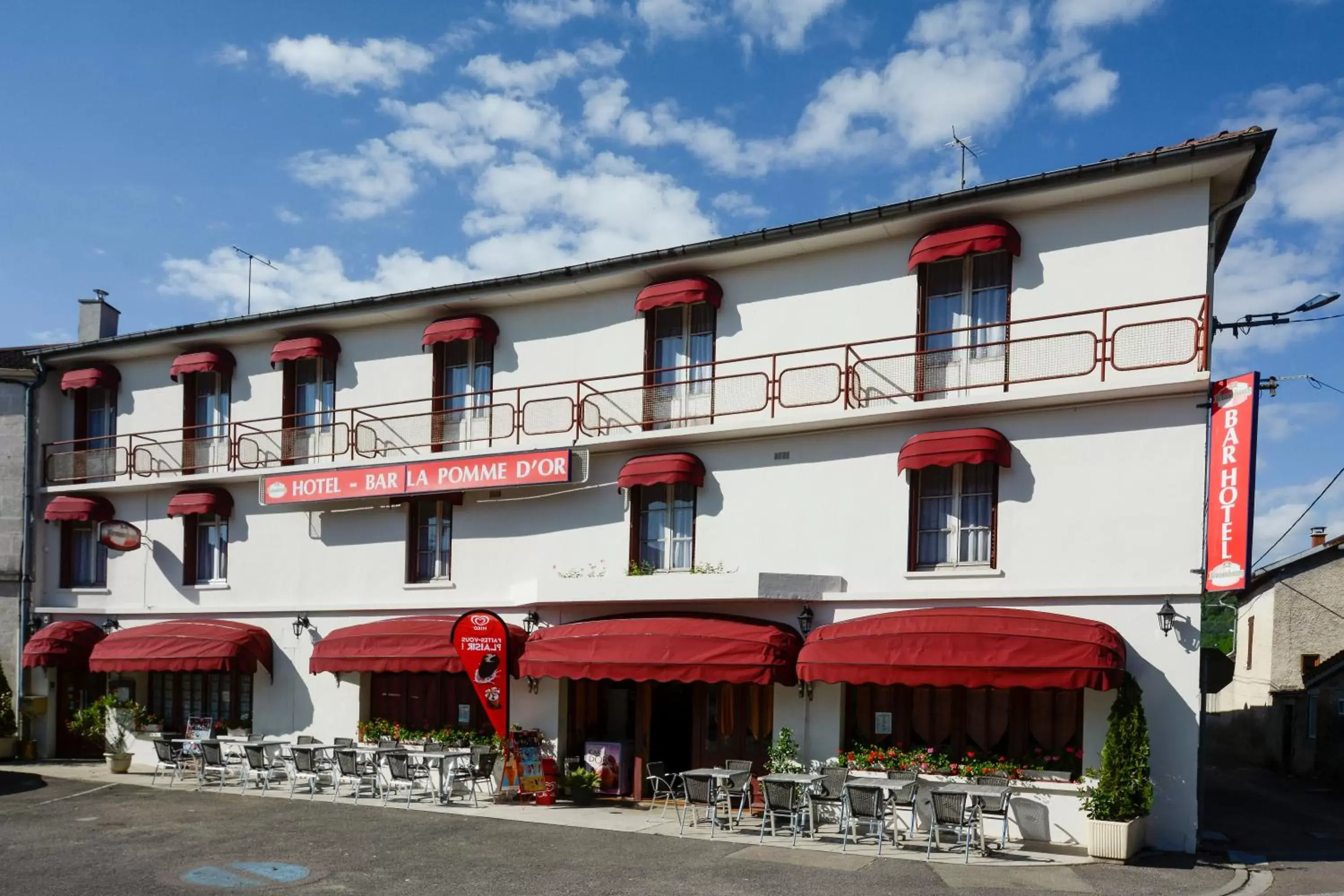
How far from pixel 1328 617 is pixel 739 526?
2290cm

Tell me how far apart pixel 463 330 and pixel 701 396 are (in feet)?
17.7

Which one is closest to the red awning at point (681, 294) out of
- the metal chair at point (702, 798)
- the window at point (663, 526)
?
the window at point (663, 526)

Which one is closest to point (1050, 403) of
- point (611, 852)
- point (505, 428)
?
point (611, 852)

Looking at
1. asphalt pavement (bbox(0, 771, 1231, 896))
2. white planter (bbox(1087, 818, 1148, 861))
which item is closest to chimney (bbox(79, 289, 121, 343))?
asphalt pavement (bbox(0, 771, 1231, 896))

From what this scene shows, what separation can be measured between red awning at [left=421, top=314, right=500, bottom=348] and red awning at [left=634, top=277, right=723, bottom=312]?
3.57 meters

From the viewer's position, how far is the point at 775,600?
18.8m

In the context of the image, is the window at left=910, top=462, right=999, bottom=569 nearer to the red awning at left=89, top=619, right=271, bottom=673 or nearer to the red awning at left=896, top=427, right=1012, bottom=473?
the red awning at left=896, top=427, right=1012, bottom=473

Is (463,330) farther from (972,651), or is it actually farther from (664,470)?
(972,651)

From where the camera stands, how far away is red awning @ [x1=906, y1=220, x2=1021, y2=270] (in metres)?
17.6

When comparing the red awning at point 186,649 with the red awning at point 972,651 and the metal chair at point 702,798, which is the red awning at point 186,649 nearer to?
the metal chair at point 702,798

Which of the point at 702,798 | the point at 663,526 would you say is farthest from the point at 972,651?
the point at 663,526

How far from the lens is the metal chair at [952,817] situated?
15453 mm

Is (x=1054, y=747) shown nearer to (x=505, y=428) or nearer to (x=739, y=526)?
(x=739, y=526)

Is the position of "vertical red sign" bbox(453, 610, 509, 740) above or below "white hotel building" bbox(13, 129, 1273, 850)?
below
